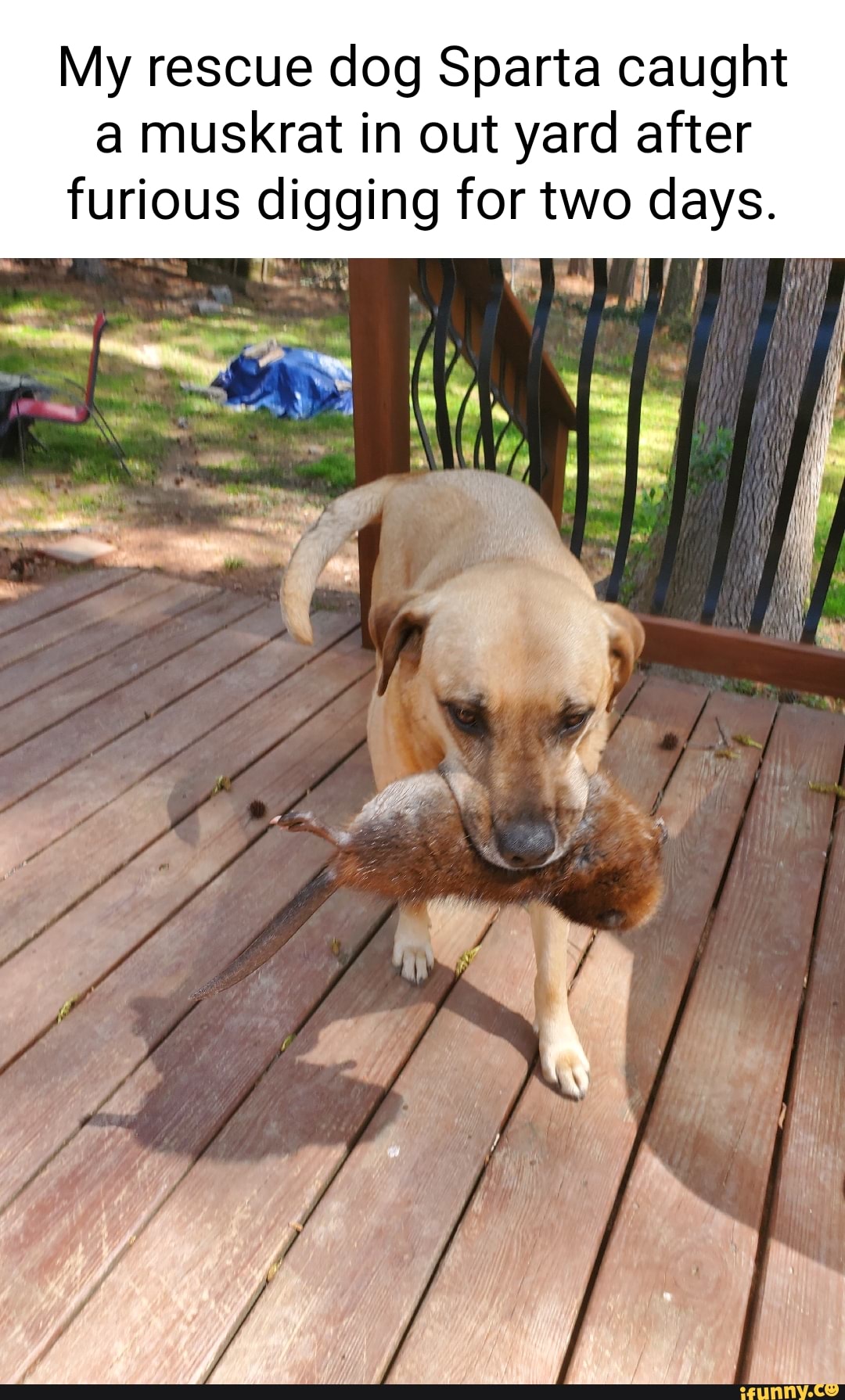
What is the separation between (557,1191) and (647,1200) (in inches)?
7.0

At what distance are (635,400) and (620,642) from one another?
1.55 m

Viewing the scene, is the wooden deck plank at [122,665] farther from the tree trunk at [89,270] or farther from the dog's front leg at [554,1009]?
the tree trunk at [89,270]

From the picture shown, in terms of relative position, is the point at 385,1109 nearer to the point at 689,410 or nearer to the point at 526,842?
the point at 526,842

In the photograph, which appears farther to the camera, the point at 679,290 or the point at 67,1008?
the point at 679,290

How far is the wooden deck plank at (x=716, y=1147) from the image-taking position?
1.56m

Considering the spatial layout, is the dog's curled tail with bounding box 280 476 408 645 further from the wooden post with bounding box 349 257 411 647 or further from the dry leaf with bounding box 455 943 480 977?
the dry leaf with bounding box 455 943 480 977

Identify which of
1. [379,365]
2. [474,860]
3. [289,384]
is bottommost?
[289,384]

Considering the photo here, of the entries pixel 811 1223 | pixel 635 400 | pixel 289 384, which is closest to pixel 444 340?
pixel 635 400

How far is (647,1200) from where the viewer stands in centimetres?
177

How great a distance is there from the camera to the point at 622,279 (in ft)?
54.9

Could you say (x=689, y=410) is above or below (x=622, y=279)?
above

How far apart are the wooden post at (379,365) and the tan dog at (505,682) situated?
0.83 metres

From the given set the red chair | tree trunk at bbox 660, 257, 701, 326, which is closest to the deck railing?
the red chair
